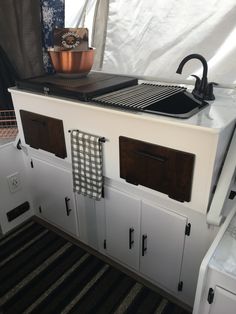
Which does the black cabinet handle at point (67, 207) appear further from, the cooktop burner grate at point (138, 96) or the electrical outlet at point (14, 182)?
the cooktop burner grate at point (138, 96)

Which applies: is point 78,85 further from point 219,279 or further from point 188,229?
point 219,279

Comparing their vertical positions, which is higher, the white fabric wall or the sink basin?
the white fabric wall

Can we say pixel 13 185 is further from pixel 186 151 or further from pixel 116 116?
pixel 186 151

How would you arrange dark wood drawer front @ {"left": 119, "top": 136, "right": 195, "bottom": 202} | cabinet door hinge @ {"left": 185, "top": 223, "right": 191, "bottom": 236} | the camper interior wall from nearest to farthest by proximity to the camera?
1. dark wood drawer front @ {"left": 119, "top": 136, "right": 195, "bottom": 202}
2. cabinet door hinge @ {"left": 185, "top": 223, "right": 191, "bottom": 236}
3. the camper interior wall

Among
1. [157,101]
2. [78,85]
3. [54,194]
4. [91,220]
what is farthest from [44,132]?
[157,101]

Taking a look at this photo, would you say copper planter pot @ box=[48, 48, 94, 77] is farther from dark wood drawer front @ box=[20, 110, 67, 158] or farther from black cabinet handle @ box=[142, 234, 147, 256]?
black cabinet handle @ box=[142, 234, 147, 256]

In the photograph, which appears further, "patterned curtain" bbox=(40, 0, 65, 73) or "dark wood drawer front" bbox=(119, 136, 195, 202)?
"patterned curtain" bbox=(40, 0, 65, 73)

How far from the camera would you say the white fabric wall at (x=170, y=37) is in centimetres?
137

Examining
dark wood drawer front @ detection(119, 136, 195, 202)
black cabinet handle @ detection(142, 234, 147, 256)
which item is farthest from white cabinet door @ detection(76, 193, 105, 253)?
dark wood drawer front @ detection(119, 136, 195, 202)

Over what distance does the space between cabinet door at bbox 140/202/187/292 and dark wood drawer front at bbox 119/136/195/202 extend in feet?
0.53

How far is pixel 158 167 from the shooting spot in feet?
3.66

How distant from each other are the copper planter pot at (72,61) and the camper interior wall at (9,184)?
61 cm

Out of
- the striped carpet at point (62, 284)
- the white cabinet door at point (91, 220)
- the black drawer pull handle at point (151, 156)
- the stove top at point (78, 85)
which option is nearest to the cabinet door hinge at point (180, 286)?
the striped carpet at point (62, 284)

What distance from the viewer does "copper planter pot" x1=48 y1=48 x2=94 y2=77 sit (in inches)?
56.5
